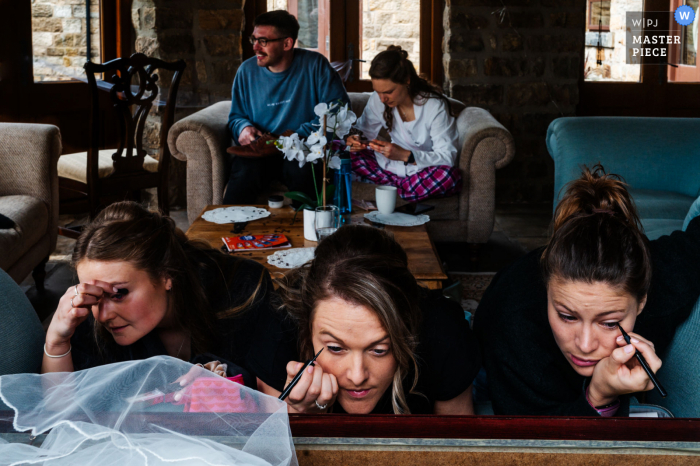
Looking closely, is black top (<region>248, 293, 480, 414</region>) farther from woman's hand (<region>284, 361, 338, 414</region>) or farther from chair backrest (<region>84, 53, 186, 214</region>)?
chair backrest (<region>84, 53, 186, 214</region>)

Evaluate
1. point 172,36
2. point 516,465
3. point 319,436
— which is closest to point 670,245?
point 516,465

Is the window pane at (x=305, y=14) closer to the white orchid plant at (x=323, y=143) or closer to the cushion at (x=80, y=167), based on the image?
the cushion at (x=80, y=167)

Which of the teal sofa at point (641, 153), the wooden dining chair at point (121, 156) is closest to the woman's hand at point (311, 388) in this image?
the teal sofa at point (641, 153)

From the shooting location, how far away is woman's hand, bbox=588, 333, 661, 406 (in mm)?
1020

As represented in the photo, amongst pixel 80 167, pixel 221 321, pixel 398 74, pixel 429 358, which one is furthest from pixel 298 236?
pixel 80 167

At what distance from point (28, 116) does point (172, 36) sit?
1.05 metres

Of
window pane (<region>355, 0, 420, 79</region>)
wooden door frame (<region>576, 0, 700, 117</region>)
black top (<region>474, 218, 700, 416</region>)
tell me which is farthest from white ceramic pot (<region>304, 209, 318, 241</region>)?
wooden door frame (<region>576, 0, 700, 117</region>)

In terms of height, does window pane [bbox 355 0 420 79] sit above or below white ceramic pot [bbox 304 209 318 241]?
above

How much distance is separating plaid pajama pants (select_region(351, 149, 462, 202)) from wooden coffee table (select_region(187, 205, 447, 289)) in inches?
30.1

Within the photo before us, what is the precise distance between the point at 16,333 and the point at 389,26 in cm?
417

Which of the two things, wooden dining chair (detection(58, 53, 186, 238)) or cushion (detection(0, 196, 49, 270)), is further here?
wooden dining chair (detection(58, 53, 186, 238))

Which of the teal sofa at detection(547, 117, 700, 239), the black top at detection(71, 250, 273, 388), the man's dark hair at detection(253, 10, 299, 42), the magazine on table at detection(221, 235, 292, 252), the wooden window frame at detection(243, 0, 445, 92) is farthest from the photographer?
the wooden window frame at detection(243, 0, 445, 92)

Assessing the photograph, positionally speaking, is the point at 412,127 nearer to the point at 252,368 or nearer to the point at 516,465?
the point at 252,368

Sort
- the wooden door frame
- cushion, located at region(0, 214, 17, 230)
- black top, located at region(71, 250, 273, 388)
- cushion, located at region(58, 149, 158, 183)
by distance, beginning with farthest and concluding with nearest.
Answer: the wooden door frame < cushion, located at region(58, 149, 158, 183) < cushion, located at region(0, 214, 17, 230) < black top, located at region(71, 250, 273, 388)
